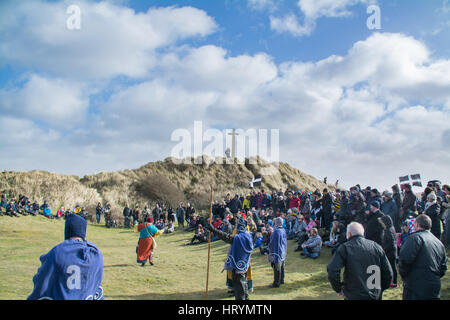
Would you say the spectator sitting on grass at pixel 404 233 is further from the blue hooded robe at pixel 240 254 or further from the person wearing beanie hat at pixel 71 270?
the person wearing beanie hat at pixel 71 270

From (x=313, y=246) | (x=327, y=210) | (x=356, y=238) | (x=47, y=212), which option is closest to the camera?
(x=356, y=238)

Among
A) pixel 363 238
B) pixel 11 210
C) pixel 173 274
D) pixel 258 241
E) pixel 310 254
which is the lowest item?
pixel 173 274

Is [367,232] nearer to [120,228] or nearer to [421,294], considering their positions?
[421,294]

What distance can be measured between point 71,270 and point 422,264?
5041mm

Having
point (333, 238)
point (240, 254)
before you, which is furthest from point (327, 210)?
point (240, 254)

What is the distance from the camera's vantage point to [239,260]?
25.6 feet

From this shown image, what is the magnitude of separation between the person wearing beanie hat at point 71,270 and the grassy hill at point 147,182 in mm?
27388

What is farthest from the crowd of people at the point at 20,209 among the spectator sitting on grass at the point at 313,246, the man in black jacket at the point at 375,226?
the man in black jacket at the point at 375,226

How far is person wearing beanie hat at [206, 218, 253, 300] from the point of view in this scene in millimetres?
7695

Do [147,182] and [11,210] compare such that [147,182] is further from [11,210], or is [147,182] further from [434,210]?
[434,210]

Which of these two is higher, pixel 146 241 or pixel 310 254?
pixel 146 241

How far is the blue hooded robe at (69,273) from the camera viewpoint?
150 inches
